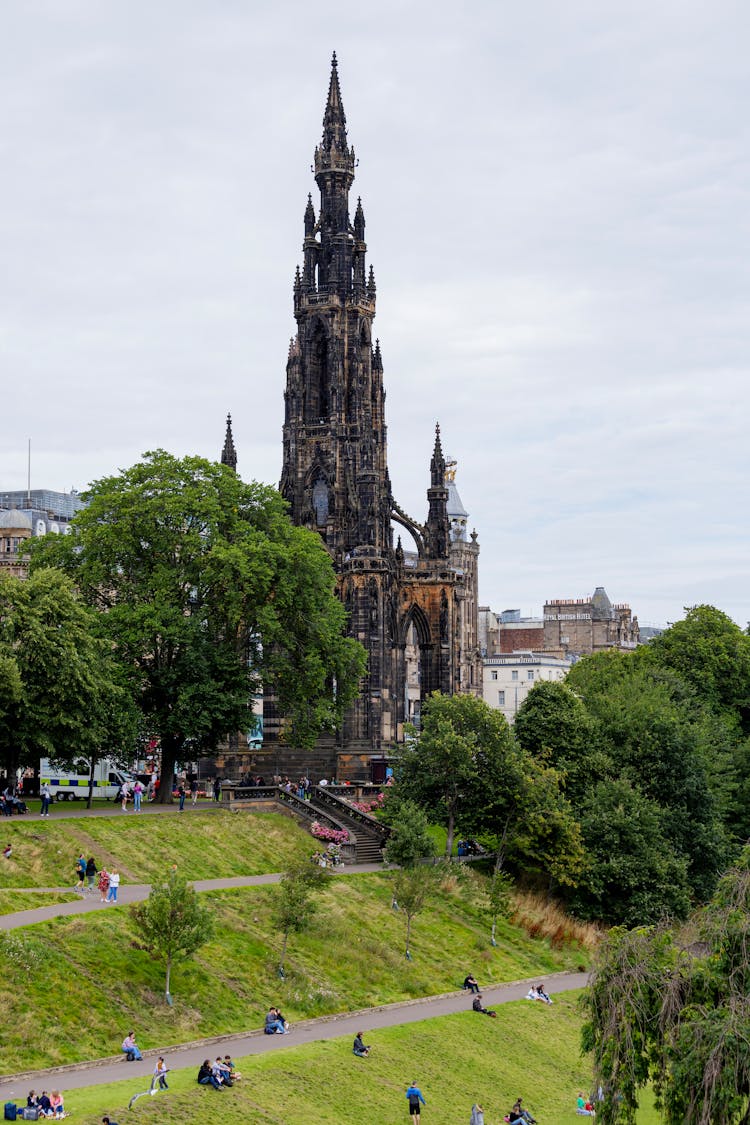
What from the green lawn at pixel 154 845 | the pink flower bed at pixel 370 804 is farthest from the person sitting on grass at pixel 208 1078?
the pink flower bed at pixel 370 804

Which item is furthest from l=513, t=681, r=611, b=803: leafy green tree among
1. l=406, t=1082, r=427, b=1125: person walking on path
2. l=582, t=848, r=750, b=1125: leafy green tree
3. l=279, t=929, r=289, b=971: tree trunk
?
l=582, t=848, r=750, b=1125: leafy green tree

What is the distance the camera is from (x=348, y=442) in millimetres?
91312

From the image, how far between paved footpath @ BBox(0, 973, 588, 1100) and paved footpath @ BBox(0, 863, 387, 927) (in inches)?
256

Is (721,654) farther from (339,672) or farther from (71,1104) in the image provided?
(71,1104)

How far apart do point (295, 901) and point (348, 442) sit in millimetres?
47304

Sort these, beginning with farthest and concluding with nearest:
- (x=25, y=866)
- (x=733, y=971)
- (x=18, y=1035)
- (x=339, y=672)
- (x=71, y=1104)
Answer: (x=339, y=672) < (x=25, y=866) < (x=18, y=1035) < (x=71, y=1104) < (x=733, y=971)

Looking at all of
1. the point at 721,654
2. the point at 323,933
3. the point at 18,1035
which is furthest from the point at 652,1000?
the point at 721,654

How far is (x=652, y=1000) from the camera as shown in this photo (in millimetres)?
31484

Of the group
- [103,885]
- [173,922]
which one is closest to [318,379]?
[103,885]

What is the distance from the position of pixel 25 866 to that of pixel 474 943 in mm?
18014

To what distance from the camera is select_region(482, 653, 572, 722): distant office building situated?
154000mm

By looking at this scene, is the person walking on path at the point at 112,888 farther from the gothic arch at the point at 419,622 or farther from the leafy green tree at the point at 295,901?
the gothic arch at the point at 419,622

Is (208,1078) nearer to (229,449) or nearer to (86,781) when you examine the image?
(86,781)

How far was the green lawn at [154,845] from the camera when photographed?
165ft
